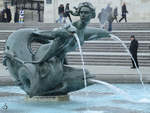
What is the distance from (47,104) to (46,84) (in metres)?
0.39

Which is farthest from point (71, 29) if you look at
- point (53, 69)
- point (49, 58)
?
point (53, 69)

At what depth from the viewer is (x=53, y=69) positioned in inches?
399

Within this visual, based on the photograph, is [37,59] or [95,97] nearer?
[37,59]

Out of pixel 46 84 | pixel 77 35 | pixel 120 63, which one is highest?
pixel 77 35

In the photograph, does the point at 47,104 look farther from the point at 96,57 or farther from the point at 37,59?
the point at 96,57

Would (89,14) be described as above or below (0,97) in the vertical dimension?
above

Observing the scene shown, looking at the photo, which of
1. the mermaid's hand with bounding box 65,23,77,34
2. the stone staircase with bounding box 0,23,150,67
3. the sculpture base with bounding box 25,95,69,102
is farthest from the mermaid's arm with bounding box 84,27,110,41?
the stone staircase with bounding box 0,23,150,67

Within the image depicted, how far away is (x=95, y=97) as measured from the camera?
1123 cm

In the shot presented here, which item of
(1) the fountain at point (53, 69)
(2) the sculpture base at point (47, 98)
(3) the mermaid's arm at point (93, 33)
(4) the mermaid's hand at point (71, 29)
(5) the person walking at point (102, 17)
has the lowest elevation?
(5) the person walking at point (102, 17)

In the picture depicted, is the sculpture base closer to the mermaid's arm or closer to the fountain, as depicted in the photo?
the fountain

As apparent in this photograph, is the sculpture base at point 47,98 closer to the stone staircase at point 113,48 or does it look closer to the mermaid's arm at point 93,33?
the mermaid's arm at point 93,33

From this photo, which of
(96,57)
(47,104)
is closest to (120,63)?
(96,57)

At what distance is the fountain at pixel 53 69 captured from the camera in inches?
382

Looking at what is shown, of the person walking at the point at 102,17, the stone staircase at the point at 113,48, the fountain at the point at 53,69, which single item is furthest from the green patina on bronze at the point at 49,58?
the person walking at the point at 102,17
